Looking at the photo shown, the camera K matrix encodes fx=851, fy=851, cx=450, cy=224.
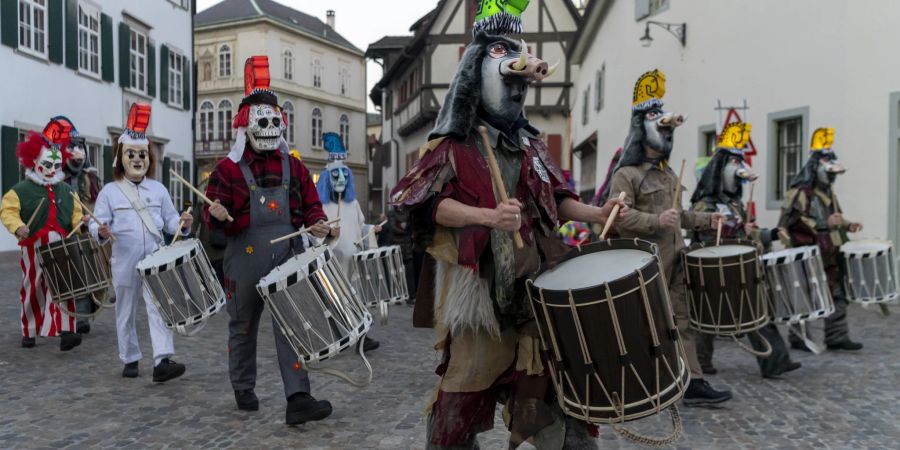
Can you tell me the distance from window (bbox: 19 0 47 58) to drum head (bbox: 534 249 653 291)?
1660 centimetres

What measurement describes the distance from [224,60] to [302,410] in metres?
49.2

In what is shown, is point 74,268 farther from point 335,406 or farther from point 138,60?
point 138,60

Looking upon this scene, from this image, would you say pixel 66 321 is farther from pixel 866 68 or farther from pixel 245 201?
pixel 866 68

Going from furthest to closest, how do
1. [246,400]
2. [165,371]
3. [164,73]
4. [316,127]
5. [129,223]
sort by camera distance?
[316,127], [164,73], [129,223], [165,371], [246,400]

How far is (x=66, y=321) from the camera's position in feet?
25.8

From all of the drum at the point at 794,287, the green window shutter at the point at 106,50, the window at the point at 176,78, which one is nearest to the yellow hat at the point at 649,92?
the drum at the point at 794,287

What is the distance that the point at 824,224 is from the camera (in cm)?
800

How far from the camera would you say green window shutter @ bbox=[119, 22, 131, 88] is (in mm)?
21453

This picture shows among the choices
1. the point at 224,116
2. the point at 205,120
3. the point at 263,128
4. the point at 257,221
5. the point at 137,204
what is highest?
the point at 224,116

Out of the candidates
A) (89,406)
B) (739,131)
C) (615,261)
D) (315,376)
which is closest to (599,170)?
(739,131)

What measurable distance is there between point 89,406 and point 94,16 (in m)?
16.8

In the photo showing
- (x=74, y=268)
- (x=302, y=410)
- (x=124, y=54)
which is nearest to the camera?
(x=302, y=410)

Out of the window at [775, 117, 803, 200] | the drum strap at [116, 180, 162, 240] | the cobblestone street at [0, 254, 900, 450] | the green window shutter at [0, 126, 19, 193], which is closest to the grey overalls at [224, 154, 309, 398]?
the cobblestone street at [0, 254, 900, 450]

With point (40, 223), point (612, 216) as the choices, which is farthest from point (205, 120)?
point (612, 216)
